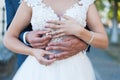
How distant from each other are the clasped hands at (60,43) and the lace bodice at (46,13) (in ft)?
0.14

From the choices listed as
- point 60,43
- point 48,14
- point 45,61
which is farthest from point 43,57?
point 48,14

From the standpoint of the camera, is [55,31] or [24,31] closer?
[55,31]

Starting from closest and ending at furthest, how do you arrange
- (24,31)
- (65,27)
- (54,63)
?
(65,27) < (54,63) < (24,31)

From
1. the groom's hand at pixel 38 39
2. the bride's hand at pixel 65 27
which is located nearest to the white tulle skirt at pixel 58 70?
the groom's hand at pixel 38 39

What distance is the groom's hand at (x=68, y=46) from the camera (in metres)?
2.63

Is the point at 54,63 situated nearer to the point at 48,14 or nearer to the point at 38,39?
the point at 38,39

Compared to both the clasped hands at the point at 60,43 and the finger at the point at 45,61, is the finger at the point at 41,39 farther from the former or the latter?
the finger at the point at 45,61

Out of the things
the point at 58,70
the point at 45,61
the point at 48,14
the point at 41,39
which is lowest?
the point at 58,70

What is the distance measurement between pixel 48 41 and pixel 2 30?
603 centimetres

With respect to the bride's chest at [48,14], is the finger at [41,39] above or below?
below

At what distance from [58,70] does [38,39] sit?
24cm

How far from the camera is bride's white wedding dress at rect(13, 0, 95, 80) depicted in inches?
105

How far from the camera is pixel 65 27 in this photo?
2.58m

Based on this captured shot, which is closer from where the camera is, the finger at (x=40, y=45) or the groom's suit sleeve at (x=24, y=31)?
the finger at (x=40, y=45)
